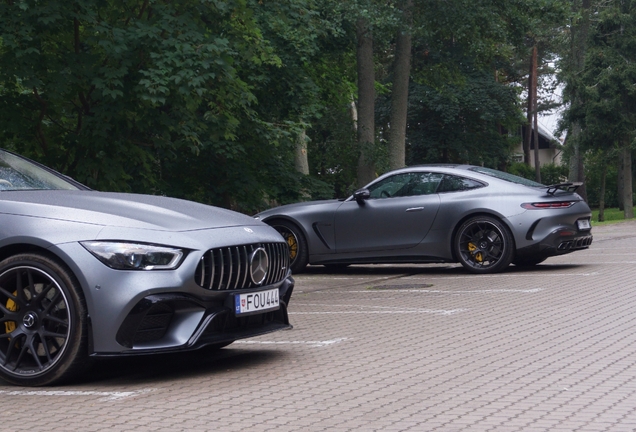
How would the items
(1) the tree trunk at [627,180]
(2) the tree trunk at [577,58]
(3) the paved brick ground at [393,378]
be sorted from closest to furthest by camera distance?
1. (3) the paved brick ground at [393,378]
2. (1) the tree trunk at [627,180]
3. (2) the tree trunk at [577,58]

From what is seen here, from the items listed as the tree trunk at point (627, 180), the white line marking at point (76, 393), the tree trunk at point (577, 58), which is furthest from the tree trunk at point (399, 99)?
the white line marking at point (76, 393)

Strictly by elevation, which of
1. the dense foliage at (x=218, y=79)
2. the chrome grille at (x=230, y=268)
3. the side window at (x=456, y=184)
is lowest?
the chrome grille at (x=230, y=268)

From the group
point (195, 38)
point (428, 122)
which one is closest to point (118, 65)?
point (195, 38)

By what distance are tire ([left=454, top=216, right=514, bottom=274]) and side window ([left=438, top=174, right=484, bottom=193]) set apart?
52 cm

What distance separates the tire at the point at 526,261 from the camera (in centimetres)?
1306

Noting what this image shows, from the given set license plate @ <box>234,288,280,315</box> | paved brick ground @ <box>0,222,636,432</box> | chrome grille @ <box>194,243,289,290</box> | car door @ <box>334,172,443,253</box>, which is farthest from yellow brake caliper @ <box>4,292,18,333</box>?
car door @ <box>334,172,443,253</box>

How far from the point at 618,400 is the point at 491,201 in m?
7.82

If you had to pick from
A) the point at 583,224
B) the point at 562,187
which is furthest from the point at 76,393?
the point at 562,187

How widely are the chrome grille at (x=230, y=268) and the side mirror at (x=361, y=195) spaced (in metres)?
7.10

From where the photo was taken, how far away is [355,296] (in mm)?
11156

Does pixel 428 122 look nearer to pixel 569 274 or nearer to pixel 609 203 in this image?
pixel 609 203

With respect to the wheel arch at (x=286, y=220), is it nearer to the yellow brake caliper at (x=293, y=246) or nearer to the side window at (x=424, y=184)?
the yellow brake caliper at (x=293, y=246)

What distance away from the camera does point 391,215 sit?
13.5 meters

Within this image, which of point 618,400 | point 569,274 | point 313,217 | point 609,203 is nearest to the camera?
point 618,400
